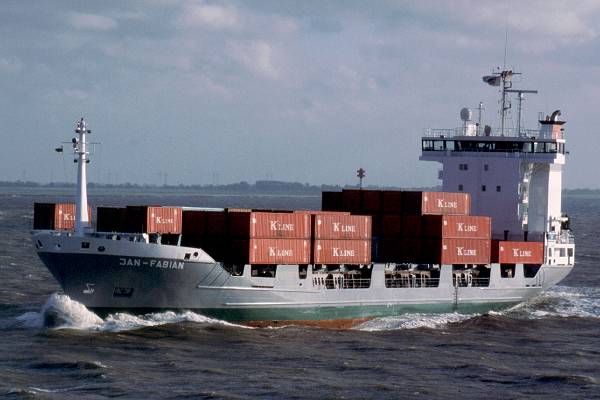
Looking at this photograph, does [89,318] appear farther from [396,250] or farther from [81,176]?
[396,250]

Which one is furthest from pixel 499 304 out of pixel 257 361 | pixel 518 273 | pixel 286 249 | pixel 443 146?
pixel 257 361

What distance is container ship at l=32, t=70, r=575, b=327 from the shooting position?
38.2 m

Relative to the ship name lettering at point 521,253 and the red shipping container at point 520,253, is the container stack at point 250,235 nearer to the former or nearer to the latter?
the red shipping container at point 520,253

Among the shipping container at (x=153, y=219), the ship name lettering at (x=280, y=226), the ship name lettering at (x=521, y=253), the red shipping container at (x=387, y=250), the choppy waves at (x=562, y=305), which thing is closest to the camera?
the shipping container at (x=153, y=219)

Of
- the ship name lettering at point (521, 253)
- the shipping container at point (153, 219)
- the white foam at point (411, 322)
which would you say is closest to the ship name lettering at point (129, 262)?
the shipping container at point (153, 219)

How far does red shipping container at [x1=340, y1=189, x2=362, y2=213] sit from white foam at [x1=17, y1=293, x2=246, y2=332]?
10575mm

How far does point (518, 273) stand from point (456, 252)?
→ 579 cm

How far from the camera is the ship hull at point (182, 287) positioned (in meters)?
37.8

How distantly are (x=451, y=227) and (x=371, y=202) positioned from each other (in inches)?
151

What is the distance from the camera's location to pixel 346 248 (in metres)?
41.9

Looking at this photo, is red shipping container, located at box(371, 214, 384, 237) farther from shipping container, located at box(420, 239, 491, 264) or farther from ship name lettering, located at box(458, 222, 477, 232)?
ship name lettering, located at box(458, 222, 477, 232)

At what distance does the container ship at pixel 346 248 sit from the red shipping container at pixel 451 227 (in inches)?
2.1

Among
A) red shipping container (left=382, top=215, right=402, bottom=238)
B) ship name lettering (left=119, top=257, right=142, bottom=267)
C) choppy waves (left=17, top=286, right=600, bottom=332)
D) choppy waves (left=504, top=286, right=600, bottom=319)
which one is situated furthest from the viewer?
choppy waves (left=504, top=286, right=600, bottom=319)

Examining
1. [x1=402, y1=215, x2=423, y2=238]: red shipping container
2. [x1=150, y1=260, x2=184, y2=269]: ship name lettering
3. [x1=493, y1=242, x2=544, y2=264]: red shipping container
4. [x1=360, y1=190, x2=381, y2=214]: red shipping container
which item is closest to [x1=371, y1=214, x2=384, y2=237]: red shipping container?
[x1=360, y1=190, x2=381, y2=214]: red shipping container
